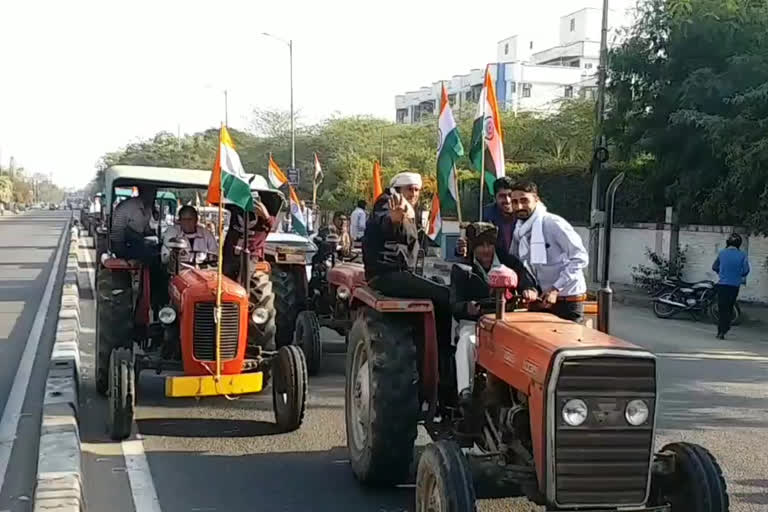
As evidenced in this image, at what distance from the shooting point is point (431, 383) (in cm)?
596

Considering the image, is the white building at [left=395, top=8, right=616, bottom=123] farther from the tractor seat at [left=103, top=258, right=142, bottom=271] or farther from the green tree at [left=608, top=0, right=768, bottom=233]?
the tractor seat at [left=103, top=258, right=142, bottom=271]

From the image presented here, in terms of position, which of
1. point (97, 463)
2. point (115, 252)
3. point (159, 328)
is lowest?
point (97, 463)

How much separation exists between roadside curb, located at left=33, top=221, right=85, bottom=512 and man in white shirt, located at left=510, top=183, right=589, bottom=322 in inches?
119

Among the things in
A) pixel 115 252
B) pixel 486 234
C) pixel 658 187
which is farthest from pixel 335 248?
pixel 658 187

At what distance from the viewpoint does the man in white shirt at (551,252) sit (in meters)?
5.66

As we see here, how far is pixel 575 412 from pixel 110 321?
18.9 feet

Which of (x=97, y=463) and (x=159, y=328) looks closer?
(x=97, y=463)

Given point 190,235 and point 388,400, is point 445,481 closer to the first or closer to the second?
point 388,400

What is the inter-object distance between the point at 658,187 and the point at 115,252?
14.2 m

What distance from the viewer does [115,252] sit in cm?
944

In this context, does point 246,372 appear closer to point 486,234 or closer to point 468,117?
point 486,234

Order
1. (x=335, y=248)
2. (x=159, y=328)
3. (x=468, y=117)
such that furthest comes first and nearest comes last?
(x=468, y=117), (x=335, y=248), (x=159, y=328)

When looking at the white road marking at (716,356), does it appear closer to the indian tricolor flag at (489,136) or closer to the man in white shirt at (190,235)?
the indian tricolor flag at (489,136)

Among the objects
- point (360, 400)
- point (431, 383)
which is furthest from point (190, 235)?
point (431, 383)
